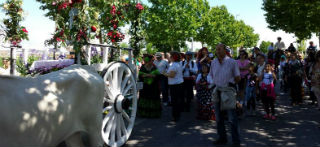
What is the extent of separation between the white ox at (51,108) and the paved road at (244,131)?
225 cm

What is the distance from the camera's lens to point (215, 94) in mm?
5395

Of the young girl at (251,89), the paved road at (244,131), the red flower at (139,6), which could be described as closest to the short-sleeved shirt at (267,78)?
the young girl at (251,89)

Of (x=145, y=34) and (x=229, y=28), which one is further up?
(x=229, y=28)

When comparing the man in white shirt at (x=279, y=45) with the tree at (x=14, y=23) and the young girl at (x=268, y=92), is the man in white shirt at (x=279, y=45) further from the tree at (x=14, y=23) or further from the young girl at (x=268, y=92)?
the tree at (x=14, y=23)

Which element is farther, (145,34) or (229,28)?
(229,28)

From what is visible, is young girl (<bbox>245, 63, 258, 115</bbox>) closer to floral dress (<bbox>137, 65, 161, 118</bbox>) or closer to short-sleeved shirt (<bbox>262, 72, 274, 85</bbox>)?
short-sleeved shirt (<bbox>262, 72, 274, 85</bbox>)

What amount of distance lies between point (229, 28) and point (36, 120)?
7427 centimetres

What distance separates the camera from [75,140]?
10.9ft

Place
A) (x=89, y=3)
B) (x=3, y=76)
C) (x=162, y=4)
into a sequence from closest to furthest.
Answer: (x=3, y=76) → (x=89, y=3) → (x=162, y=4)

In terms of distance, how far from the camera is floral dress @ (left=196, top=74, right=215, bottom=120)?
25.9 ft

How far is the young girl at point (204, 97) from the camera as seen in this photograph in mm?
7902

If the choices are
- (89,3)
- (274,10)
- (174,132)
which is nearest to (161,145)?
(174,132)

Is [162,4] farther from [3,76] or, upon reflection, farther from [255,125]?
[3,76]

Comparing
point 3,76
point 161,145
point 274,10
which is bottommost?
point 161,145
